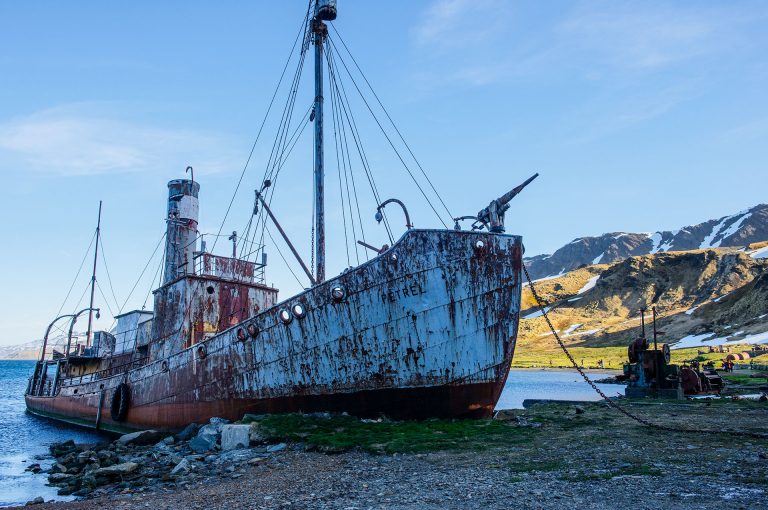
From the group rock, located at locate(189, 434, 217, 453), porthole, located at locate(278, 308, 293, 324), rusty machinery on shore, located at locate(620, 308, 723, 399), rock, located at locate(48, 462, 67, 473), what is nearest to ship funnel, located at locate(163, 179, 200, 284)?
rock, located at locate(48, 462, 67, 473)

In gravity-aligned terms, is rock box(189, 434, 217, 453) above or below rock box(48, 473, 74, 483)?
above

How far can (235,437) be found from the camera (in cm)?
1376

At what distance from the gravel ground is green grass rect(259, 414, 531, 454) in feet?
1.12

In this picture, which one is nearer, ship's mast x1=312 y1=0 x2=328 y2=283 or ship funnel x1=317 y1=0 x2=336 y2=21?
ship's mast x1=312 y1=0 x2=328 y2=283

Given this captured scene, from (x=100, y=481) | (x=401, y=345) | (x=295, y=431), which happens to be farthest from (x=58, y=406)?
(x=401, y=345)

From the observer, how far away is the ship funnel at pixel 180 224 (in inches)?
977

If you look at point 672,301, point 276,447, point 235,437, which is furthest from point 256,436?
point 672,301

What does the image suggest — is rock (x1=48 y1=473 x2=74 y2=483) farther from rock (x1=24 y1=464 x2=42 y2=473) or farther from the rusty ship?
the rusty ship

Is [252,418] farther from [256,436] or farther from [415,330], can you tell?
[415,330]

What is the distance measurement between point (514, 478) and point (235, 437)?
26.0 feet

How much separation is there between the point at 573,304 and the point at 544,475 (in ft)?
502

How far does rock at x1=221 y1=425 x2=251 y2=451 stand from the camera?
44.7 feet

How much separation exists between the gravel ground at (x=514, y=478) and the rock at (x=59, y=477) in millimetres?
4410

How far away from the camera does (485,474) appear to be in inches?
347
